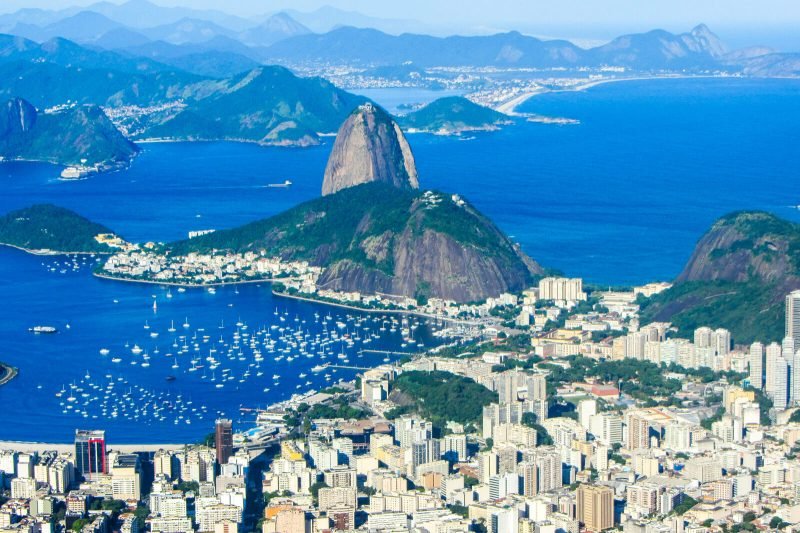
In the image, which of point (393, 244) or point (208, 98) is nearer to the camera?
point (393, 244)

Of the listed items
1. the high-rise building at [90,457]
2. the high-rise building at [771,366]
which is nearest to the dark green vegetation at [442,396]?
the high-rise building at [771,366]

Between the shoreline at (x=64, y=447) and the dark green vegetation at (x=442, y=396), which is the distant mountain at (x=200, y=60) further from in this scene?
the shoreline at (x=64, y=447)

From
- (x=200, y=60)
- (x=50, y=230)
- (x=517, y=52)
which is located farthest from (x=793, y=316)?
(x=517, y=52)

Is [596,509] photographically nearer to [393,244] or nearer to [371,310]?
[371,310]

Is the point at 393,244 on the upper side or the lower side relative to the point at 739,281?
upper

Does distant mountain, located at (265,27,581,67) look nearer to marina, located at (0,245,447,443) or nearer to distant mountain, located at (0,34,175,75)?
distant mountain, located at (0,34,175,75)

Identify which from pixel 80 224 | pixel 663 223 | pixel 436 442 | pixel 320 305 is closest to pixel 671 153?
pixel 663 223
